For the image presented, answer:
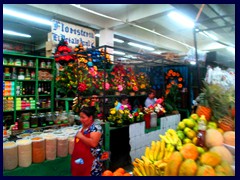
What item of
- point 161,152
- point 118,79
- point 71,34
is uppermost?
point 71,34

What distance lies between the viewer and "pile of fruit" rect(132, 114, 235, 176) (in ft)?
3.32

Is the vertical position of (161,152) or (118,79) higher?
(118,79)

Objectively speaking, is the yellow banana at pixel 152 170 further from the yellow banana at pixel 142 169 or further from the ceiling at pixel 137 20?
the ceiling at pixel 137 20

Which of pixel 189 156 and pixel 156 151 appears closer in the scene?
pixel 189 156

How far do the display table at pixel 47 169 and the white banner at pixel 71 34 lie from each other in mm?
3850

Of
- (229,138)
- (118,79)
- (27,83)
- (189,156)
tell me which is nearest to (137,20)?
(118,79)

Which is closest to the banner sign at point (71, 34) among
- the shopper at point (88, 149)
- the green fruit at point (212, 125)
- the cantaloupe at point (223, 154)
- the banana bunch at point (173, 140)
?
the shopper at point (88, 149)

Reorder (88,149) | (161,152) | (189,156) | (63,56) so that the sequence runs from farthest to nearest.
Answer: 1. (63,56)
2. (88,149)
3. (161,152)
4. (189,156)

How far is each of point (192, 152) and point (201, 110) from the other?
75 centimetres

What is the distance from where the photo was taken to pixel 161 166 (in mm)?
1279

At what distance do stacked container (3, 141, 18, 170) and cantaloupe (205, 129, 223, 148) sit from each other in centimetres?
197

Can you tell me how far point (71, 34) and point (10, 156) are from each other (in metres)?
4.53

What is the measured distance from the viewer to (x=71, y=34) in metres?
5.96

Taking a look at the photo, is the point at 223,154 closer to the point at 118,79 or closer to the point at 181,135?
the point at 181,135
